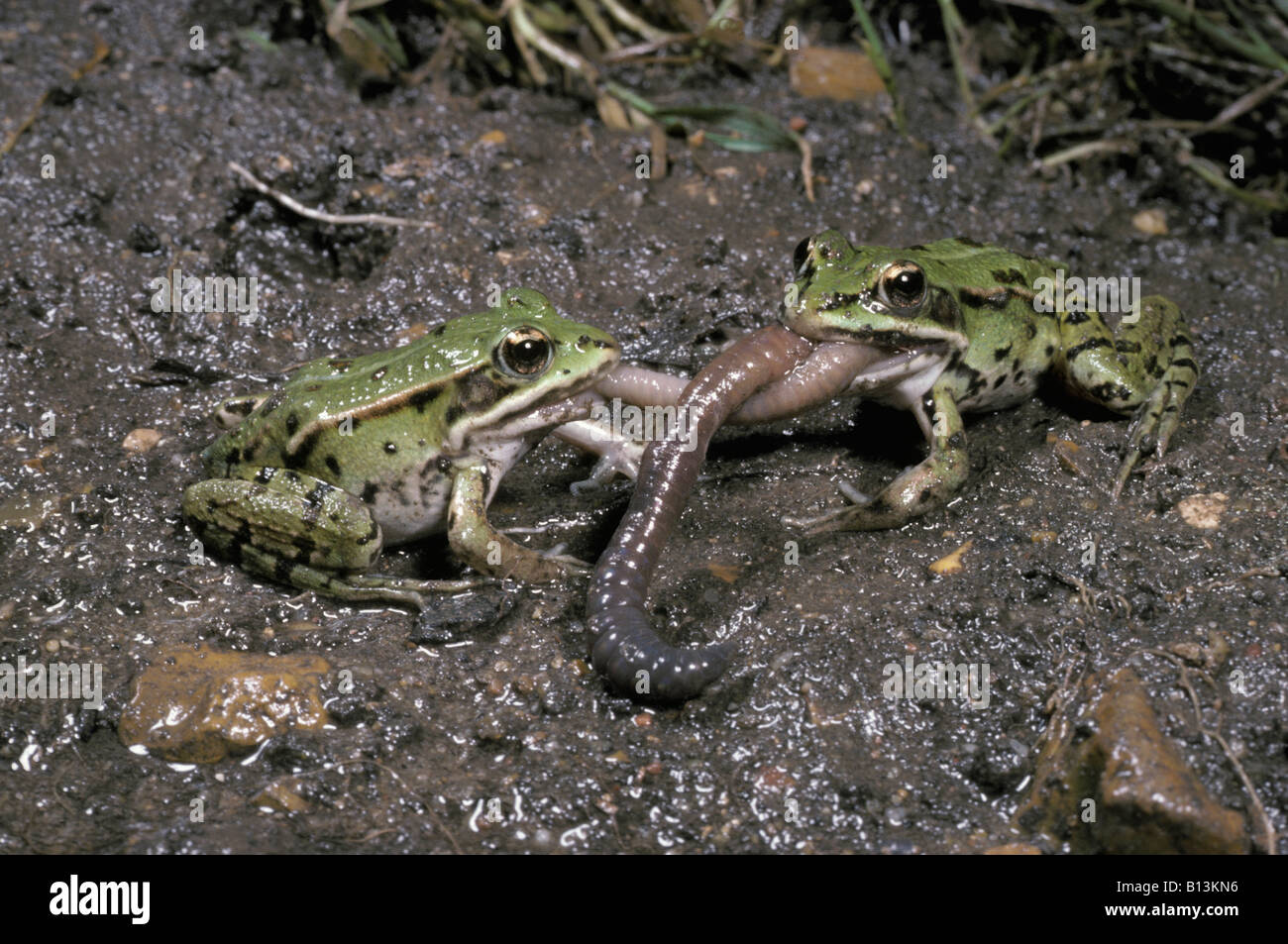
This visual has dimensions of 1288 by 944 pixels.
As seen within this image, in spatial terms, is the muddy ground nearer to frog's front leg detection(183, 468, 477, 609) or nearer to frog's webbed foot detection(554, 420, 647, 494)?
frog's front leg detection(183, 468, 477, 609)

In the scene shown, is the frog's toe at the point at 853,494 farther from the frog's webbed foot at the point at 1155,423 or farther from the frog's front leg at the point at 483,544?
the frog's front leg at the point at 483,544

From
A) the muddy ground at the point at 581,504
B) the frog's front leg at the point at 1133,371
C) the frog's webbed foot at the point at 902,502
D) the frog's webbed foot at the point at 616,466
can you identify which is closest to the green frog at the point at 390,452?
the muddy ground at the point at 581,504

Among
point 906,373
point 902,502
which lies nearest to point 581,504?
point 902,502

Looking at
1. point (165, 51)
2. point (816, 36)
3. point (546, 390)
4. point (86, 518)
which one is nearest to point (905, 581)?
point (546, 390)

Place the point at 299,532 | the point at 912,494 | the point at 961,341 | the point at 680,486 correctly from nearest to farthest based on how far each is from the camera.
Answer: the point at 299,532 → the point at 680,486 → the point at 912,494 → the point at 961,341

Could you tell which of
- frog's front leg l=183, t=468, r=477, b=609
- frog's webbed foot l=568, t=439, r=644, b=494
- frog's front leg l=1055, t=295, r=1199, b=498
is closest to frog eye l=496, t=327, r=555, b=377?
frog's webbed foot l=568, t=439, r=644, b=494

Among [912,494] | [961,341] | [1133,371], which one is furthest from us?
[1133,371]

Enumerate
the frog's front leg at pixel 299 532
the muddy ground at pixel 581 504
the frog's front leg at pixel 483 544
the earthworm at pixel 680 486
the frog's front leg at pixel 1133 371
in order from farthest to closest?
the frog's front leg at pixel 1133 371, the frog's front leg at pixel 483 544, the frog's front leg at pixel 299 532, the earthworm at pixel 680 486, the muddy ground at pixel 581 504

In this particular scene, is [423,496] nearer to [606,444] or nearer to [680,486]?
[606,444]
